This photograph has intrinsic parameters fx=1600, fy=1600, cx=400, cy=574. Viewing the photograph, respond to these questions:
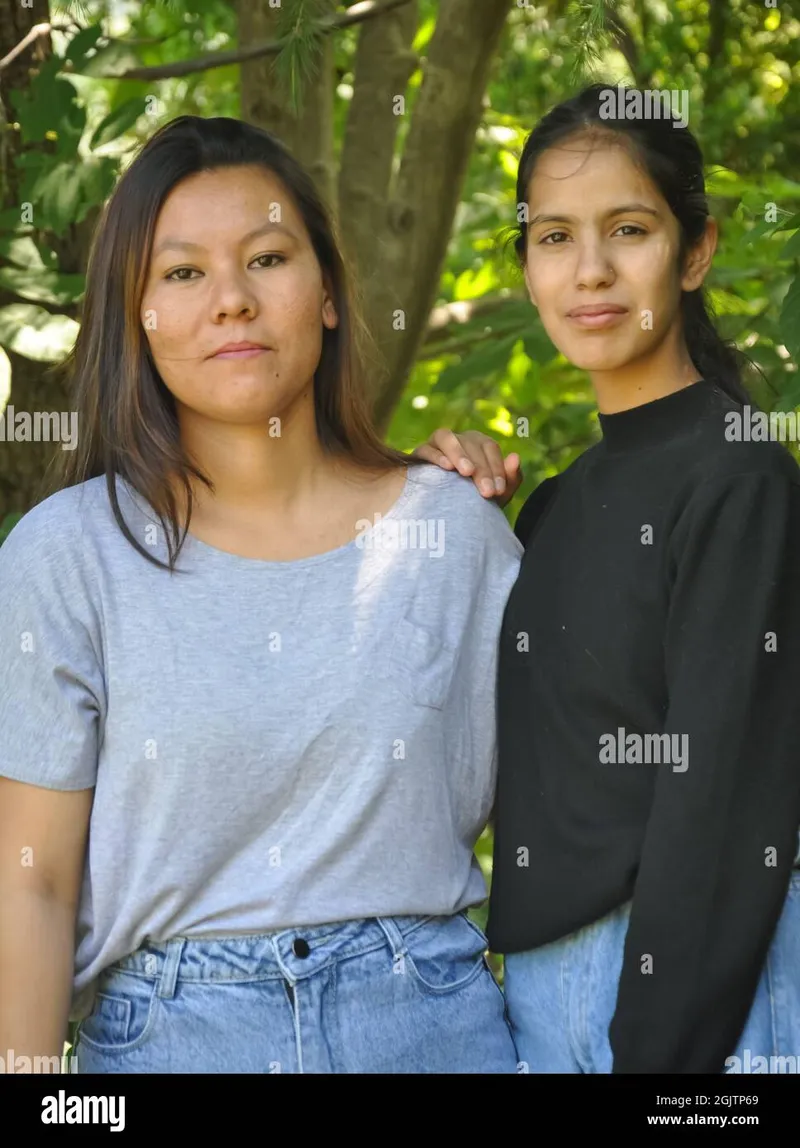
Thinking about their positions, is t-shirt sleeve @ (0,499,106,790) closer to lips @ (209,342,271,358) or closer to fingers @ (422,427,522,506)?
lips @ (209,342,271,358)

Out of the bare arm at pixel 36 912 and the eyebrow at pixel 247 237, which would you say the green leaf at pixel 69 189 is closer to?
the eyebrow at pixel 247 237

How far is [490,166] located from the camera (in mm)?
5340

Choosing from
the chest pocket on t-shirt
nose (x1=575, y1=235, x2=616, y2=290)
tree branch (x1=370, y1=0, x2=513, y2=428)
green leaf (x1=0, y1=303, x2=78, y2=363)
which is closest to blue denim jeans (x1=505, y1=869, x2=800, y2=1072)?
the chest pocket on t-shirt

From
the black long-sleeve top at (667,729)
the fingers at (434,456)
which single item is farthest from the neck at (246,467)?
the black long-sleeve top at (667,729)

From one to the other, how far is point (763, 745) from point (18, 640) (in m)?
1.03

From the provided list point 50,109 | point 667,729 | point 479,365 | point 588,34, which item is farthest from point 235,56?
point 667,729

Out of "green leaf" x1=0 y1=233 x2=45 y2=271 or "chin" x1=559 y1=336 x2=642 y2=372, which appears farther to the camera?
"green leaf" x1=0 y1=233 x2=45 y2=271

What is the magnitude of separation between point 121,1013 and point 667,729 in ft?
2.84

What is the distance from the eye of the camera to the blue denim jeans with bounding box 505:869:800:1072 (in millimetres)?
2092

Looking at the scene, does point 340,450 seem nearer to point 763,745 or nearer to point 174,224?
point 174,224

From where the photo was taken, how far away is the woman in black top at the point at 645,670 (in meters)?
2.04

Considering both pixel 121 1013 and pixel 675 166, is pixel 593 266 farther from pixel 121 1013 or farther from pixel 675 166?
pixel 121 1013

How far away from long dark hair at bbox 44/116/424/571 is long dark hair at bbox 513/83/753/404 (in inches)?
16.6
